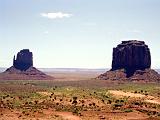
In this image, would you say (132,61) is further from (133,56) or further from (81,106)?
(81,106)

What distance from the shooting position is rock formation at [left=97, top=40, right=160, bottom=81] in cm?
16312

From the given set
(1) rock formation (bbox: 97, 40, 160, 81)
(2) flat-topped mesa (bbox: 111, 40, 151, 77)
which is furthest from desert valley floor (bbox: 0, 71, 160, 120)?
(2) flat-topped mesa (bbox: 111, 40, 151, 77)

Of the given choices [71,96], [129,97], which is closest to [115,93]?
[129,97]

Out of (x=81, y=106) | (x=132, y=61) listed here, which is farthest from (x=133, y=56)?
(x=81, y=106)

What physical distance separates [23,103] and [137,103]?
28.0 m

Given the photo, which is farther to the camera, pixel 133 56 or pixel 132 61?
pixel 132 61

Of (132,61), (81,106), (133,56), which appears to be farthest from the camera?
(132,61)

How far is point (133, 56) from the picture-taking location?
166 m

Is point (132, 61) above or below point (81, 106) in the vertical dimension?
above

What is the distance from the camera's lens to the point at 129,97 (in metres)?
101

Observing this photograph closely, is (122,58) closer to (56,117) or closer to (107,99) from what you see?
(107,99)

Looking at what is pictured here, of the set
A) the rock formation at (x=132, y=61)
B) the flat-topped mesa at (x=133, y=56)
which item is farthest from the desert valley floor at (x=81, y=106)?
the flat-topped mesa at (x=133, y=56)

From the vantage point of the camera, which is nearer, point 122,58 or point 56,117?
point 56,117

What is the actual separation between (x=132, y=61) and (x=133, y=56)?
2328 millimetres
